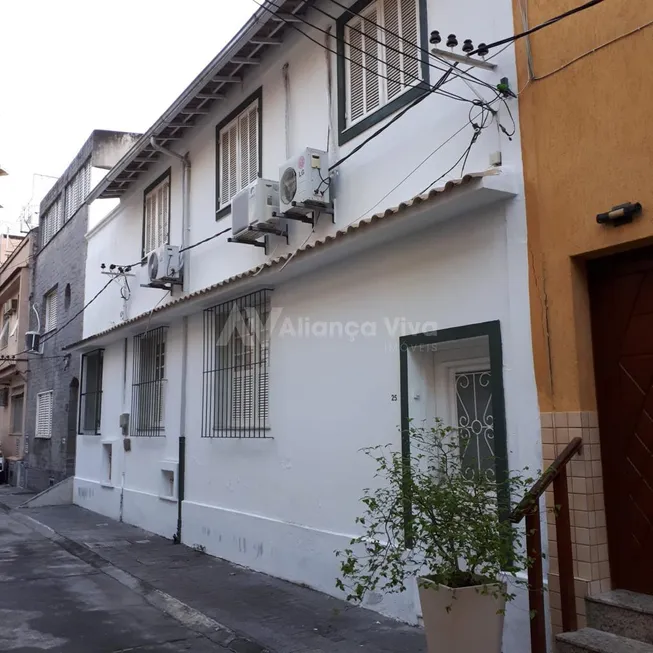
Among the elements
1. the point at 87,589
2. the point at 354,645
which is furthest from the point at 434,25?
the point at 87,589

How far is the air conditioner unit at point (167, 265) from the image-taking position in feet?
32.8

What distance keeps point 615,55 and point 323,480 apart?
14.9 ft

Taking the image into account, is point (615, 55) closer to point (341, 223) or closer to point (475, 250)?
point (475, 250)

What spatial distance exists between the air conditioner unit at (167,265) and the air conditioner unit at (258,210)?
2412 millimetres

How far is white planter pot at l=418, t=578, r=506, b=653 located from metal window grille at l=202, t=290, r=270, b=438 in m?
4.16

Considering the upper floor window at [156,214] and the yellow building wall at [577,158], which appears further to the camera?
the upper floor window at [156,214]

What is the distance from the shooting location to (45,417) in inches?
690

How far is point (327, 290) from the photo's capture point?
706 centimetres

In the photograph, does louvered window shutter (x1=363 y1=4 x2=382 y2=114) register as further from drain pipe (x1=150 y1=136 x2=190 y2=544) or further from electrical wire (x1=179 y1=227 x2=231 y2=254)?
drain pipe (x1=150 y1=136 x2=190 y2=544)

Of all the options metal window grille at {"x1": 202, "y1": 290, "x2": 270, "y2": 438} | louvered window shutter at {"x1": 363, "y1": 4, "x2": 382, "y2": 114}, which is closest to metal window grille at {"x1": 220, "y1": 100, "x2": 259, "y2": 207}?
metal window grille at {"x1": 202, "y1": 290, "x2": 270, "y2": 438}

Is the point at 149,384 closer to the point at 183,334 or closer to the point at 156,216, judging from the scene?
the point at 183,334

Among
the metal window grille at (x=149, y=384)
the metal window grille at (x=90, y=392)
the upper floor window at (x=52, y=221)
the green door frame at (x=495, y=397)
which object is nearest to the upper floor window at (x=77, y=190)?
the upper floor window at (x=52, y=221)

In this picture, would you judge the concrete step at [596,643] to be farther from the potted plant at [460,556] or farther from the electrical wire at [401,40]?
the electrical wire at [401,40]

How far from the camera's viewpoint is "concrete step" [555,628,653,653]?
382 cm
